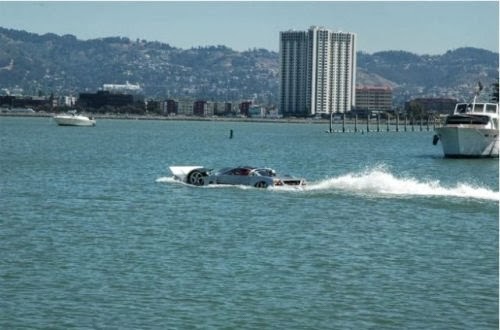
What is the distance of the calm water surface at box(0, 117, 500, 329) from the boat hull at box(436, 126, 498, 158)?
35723mm

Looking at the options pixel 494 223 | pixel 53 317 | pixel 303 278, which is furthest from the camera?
pixel 494 223

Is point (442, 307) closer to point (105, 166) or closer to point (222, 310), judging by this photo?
point (222, 310)

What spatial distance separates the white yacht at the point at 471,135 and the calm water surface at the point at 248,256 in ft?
117

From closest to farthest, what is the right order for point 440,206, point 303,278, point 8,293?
point 8,293 < point 303,278 < point 440,206

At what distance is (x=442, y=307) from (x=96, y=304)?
705 cm

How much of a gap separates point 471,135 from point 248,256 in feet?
186

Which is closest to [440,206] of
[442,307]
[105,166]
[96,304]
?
[442,307]

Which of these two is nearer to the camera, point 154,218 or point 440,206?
point 154,218

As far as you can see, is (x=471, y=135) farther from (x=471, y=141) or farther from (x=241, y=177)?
(x=241, y=177)

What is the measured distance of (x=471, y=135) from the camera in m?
84.8

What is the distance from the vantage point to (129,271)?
92.0ft

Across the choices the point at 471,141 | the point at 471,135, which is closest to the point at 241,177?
the point at 471,141

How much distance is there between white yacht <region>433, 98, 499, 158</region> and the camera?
278ft

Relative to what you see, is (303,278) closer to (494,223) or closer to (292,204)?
(494,223)
